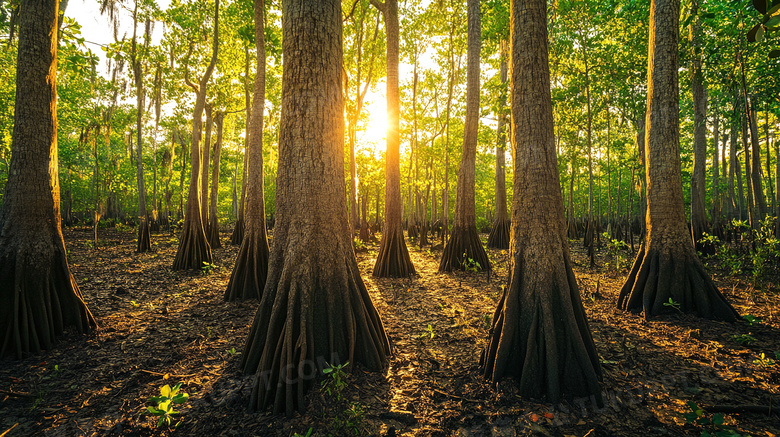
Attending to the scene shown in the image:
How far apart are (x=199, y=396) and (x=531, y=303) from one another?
311 centimetres

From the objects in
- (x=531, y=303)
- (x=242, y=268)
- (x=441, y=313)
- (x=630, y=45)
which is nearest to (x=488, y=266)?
(x=441, y=313)

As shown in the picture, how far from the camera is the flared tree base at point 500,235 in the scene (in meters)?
12.6

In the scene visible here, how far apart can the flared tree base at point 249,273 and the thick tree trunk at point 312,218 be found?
2964mm

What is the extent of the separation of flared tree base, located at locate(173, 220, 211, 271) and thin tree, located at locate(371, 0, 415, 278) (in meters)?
5.17

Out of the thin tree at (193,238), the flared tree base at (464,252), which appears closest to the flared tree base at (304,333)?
the flared tree base at (464,252)

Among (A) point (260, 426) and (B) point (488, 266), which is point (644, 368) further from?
(B) point (488, 266)

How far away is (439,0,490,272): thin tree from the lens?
771 cm

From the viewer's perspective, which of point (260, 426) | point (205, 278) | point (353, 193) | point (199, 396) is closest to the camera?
point (260, 426)

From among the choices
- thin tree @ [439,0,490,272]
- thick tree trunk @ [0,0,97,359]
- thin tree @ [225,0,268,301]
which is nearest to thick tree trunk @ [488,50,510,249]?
thin tree @ [439,0,490,272]

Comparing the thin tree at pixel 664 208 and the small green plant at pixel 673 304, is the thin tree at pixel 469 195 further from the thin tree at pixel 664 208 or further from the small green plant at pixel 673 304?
the small green plant at pixel 673 304

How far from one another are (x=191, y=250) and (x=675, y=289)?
1072 cm

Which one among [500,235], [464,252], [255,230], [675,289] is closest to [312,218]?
[255,230]

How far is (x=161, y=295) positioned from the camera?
5.78 metres

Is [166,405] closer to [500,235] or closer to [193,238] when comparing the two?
[193,238]
